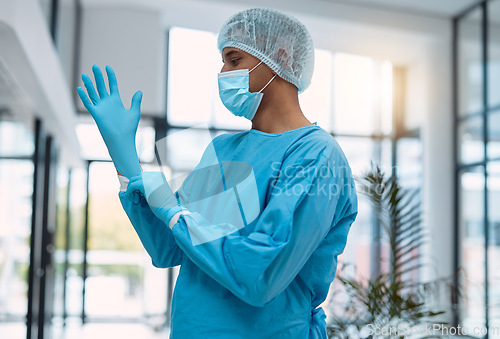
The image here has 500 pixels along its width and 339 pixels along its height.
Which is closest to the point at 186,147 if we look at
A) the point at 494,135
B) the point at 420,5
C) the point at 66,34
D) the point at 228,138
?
the point at 228,138

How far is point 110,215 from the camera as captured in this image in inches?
265

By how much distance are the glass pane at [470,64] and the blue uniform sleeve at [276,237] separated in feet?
19.4

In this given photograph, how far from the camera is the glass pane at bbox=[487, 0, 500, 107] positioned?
5918mm

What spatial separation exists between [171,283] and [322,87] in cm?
325

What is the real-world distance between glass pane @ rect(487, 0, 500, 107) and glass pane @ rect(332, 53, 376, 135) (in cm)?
178

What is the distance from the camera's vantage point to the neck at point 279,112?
1.04 m

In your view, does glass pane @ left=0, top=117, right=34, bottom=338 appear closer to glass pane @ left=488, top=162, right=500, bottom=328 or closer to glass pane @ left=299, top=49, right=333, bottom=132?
glass pane @ left=299, top=49, right=333, bottom=132

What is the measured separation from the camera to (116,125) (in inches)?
36.9

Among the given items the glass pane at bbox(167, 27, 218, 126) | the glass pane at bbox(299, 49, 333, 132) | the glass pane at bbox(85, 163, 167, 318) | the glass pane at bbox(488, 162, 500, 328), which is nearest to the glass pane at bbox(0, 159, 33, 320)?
the glass pane at bbox(167, 27, 218, 126)

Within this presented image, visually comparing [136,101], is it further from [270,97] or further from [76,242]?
[76,242]

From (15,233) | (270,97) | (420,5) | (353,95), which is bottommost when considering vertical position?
(15,233)

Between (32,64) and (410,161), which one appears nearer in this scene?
(32,64)

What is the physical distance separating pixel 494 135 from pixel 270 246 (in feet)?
18.7

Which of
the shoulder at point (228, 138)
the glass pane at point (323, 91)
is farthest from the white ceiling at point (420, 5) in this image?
the shoulder at point (228, 138)
